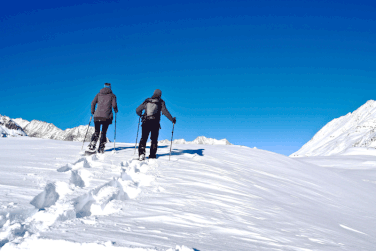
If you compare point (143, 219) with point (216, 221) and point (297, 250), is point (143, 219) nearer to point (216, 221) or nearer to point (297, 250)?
point (216, 221)

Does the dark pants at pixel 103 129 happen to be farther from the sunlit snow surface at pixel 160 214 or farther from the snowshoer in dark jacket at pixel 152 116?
the sunlit snow surface at pixel 160 214

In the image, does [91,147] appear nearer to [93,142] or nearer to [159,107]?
[93,142]

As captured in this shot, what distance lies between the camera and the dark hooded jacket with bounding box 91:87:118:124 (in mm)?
9261

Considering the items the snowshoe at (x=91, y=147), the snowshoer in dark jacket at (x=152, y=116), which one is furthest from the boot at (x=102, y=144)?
the snowshoer in dark jacket at (x=152, y=116)

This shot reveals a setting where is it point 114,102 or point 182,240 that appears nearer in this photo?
point 182,240

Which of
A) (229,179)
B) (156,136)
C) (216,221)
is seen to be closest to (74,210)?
(216,221)

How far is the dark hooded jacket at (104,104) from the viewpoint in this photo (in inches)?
365

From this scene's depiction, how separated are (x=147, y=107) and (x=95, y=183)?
423 centimetres

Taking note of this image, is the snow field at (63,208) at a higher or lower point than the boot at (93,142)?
lower

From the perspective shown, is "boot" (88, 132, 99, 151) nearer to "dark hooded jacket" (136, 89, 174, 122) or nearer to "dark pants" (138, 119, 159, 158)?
"dark pants" (138, 119, 159, 158)

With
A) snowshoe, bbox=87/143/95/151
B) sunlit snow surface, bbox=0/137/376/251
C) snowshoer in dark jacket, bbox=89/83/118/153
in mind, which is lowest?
sunlit snow surface, bbox=0/137/376/251

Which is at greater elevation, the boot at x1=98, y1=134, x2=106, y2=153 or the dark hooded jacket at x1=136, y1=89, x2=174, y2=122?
the dark hooded jacket at x1=136, y1=89, x2=174, y2=122

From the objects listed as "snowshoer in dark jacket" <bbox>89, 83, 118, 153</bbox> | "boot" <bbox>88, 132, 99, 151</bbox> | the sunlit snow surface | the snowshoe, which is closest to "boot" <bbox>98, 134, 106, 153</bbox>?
"snowshoer in dark jacket" <bbox>89, 83, 118, 153</bbox>

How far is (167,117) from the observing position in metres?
8.69
